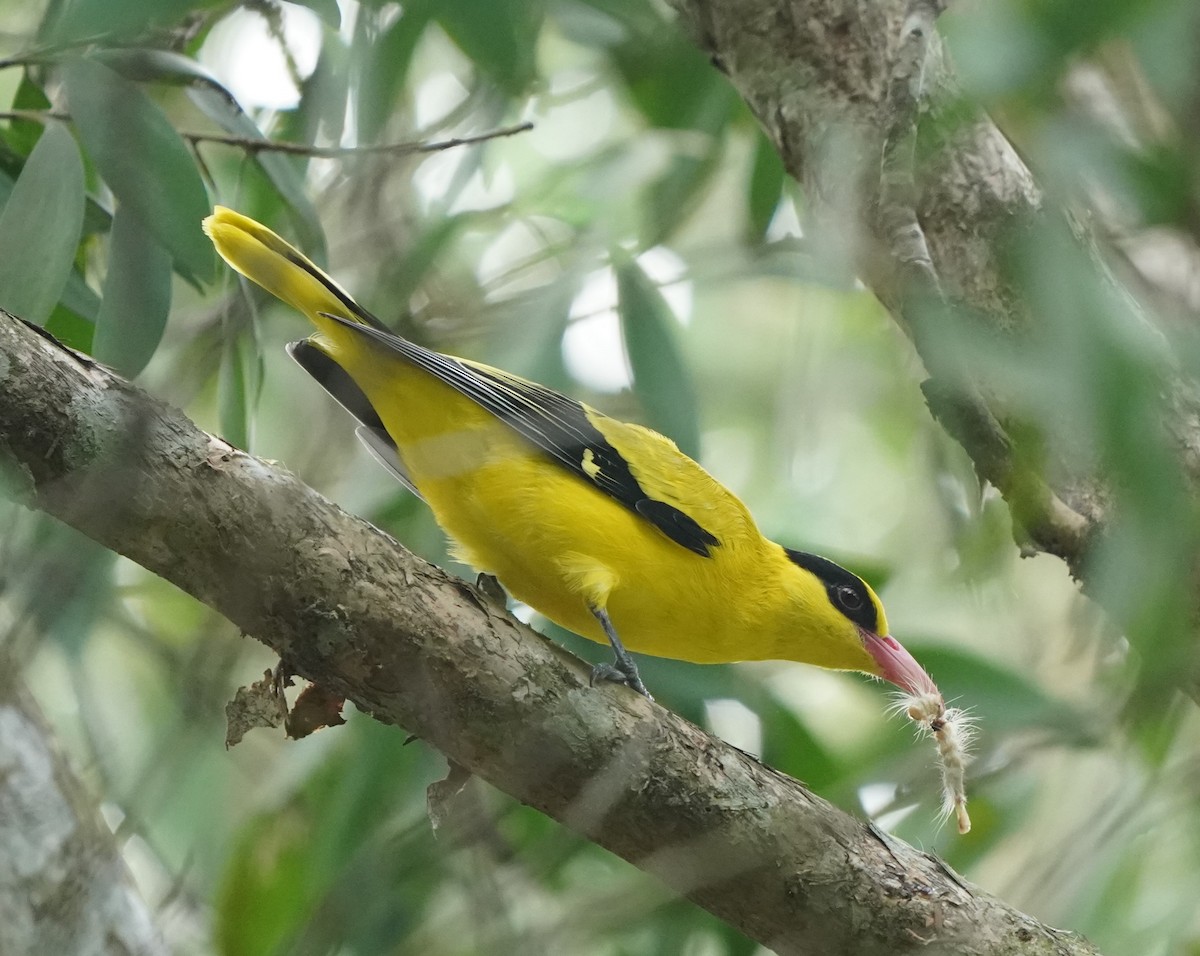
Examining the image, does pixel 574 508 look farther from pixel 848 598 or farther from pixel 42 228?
pixel 42 228

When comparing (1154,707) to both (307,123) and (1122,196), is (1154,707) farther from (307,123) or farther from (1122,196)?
(307,123)

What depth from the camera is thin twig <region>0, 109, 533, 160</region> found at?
1978 mm

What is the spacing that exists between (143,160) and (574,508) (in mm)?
1204

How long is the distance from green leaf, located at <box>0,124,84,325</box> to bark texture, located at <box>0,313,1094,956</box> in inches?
10.5

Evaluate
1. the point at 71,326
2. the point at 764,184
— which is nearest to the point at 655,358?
the point at 764,184

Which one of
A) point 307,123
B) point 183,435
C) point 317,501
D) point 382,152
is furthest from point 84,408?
point 307,123

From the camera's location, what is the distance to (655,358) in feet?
9.36

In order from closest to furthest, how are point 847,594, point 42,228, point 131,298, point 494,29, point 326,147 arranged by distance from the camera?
point 494,29 < point 42,228 < point 131,298 < point 326,147 < point 847,594

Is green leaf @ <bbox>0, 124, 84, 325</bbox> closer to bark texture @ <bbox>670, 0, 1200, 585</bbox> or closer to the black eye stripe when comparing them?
bark texture @ <bbox>670, 0, 1200, 585</bbox>

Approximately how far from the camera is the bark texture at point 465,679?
Result: 72.2 inches

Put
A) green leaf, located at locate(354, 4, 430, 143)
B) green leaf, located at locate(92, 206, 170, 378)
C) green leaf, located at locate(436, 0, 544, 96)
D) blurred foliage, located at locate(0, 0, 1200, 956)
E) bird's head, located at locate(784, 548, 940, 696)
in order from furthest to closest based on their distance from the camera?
bird's head, located at locate(784, 548, 940, 696), green leaf, located at locate(92, 206, 170, 378), green leaf, located at locate(354, 4, 430, 143), green leaf, located at locate(436, 0, 544, 96), blurred foliage, located at locate(0, 0, 1200, 956)

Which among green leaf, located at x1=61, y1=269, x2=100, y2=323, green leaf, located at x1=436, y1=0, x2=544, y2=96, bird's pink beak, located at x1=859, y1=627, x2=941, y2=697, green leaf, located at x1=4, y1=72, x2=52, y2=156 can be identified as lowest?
green leaf, located at x1=61, y1=269, x2=100, y2=323

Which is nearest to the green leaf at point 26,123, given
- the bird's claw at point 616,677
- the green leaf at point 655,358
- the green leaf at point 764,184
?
the green leaf at point 655,358

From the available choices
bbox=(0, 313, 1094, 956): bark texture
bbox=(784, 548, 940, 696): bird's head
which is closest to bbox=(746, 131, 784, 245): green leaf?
bbox=(784, 548, 940, 696): bird's head
